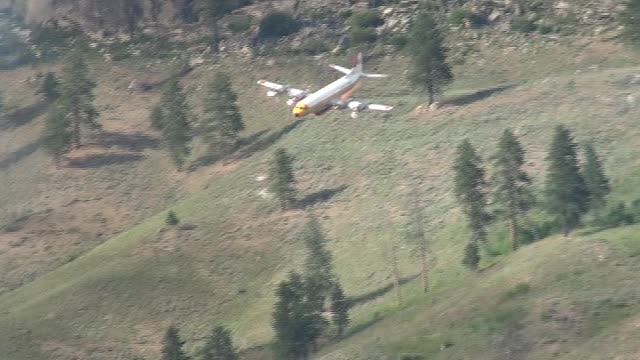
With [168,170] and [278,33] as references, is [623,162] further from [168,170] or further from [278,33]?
[278,33]

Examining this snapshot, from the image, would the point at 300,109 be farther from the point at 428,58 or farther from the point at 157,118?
the point at 157,118

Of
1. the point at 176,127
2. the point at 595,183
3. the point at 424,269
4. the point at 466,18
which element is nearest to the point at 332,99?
the point at 176,127

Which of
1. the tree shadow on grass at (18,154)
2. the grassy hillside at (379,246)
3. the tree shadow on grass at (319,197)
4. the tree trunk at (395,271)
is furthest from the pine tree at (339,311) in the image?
the tree shadow on grass at (18,154)

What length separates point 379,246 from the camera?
106 m

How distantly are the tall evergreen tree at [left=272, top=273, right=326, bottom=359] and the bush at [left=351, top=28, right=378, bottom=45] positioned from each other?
233 ft

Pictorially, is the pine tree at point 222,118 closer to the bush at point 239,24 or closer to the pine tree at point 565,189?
the bush at point 239,24

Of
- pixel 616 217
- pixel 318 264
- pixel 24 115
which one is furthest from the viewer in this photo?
pixel 24 115

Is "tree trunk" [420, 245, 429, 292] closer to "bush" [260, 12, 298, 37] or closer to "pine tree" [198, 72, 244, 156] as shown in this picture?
"pine tree" [198, 72, 244, 156]

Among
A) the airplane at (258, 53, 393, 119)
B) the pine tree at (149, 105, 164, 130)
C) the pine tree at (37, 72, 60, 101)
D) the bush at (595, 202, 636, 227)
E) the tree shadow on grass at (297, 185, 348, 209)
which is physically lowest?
the pine tree at (37, 72, 60, 101)

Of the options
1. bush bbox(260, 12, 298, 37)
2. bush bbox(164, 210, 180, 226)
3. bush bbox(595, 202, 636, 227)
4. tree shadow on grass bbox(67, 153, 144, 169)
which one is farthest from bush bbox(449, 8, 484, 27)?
bush bbox(595, 202, 636, 227)

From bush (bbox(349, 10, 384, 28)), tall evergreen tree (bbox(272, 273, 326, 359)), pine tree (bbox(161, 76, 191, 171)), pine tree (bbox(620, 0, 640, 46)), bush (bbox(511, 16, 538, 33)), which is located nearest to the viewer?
tall evergreen tree (bbox(272, 273, 326, 359))

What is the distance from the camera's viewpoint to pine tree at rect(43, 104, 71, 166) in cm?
14025

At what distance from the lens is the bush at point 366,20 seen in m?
162

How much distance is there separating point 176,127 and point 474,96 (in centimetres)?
3264
